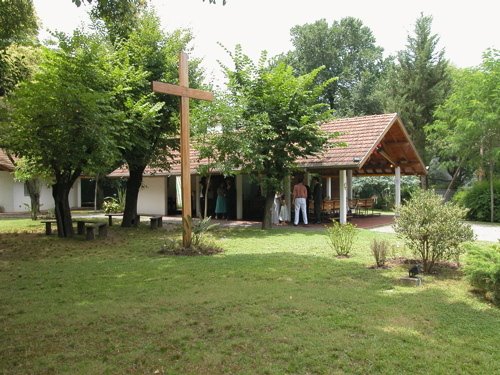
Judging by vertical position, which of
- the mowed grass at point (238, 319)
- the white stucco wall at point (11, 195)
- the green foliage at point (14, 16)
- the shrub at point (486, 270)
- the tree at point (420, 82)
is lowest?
the mowed grass at point (238, 319)

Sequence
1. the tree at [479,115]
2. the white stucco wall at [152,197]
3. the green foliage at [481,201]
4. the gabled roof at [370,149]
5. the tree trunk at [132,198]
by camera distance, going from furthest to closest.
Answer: the white stucco wall at [152,197] → the green foliage at [481,201] → the tree at [479,115] → the tree trunk at [132,198] → the gabled roof at [370,149]

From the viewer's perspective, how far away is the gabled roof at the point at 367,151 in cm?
1673

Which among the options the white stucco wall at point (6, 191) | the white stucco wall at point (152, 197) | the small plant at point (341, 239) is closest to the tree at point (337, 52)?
the white stucco wall at point (152, 197)

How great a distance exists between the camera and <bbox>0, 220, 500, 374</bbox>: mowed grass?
4.02 m

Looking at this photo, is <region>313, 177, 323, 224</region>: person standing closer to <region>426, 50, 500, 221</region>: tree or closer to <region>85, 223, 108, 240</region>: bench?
<region>426, 50, 500, 221</region>: tree

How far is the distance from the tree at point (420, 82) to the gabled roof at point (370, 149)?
1116cm

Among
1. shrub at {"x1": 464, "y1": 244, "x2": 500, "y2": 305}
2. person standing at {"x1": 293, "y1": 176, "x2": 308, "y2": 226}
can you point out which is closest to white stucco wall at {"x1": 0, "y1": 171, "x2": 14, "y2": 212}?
person standing at {"x1": 293, "y1": 176, "x2": 308, "y2": 226}

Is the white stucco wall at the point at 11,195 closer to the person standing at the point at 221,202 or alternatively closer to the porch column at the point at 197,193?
the porch column at the point at 197,193

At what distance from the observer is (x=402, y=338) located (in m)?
4.61

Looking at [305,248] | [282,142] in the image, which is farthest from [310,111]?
[305,248]

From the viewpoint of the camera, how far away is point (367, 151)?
16547 mm

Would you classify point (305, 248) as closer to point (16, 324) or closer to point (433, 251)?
point (433, 251)

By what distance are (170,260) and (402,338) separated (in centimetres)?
598

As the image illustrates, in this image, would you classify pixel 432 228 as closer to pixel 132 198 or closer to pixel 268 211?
pixel 268 211
